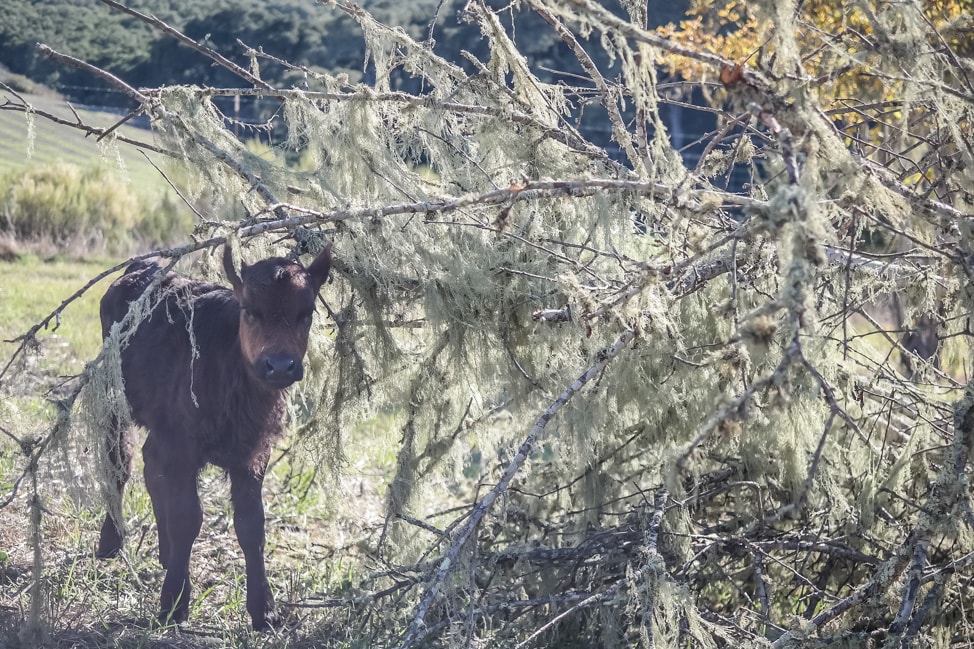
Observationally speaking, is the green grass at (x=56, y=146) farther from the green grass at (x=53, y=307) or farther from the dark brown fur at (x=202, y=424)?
the dark brown fur at (x=202, y=424)

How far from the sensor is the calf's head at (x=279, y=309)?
4301 millimetres

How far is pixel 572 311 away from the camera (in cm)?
352

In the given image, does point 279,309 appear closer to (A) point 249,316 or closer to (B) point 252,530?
(A) point 249,316

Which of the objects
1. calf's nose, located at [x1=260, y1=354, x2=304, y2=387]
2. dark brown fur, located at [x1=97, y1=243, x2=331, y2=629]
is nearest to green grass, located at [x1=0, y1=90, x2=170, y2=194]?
dark brown fur, located at [x1=97, y1=243, x2=331, y2=629]

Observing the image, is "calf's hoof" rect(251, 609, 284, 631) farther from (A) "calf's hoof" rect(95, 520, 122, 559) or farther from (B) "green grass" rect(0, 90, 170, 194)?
(B) "green grass" rect(0, 90, 170, 194)

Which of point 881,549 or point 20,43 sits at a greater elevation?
point 20,43

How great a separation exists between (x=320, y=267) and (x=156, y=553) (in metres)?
2.26

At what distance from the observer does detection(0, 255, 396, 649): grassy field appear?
4359mm

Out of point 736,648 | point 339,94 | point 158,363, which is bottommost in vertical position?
point 736,648

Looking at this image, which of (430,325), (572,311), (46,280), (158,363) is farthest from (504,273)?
(46,280)

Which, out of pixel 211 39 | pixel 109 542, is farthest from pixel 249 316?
pixel 211 39

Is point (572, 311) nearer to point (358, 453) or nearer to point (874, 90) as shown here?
point (358, 453)

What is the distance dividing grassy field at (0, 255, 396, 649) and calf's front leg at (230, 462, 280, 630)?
0.14m

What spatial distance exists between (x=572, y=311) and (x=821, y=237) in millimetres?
1165
